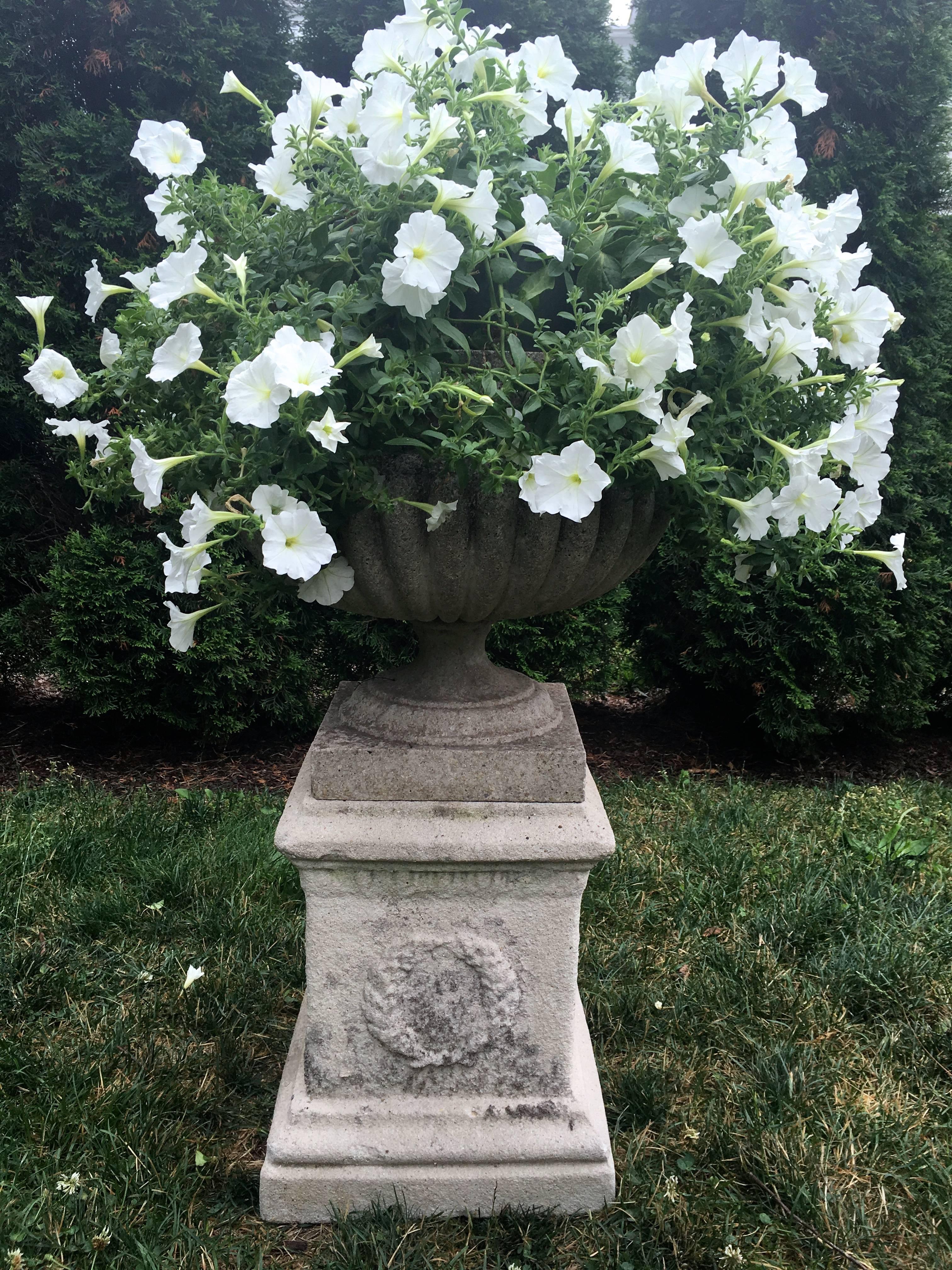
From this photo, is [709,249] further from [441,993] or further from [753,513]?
[441,993]

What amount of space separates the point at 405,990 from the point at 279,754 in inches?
111

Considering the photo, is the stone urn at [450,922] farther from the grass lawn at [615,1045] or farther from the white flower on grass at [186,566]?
the white flower on grass at [186,566]

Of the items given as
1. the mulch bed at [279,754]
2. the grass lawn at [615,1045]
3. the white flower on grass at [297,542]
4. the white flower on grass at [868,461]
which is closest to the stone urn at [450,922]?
the grass lawn at [615,1045]

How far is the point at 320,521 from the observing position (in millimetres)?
1570

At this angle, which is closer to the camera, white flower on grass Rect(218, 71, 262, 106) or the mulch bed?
white flower on grass Rect(218, 71, 262, 106)

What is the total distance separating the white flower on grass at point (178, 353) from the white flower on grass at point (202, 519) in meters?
0.20

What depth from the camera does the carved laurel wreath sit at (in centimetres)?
187

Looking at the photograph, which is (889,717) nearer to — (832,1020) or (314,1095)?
(832,1020)

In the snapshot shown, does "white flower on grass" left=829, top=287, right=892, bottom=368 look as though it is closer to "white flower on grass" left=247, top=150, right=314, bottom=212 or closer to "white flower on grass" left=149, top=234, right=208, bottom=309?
"white flower on grass" left=247, top=150, right=314, bottom=212

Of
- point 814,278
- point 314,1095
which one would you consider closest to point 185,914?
point 314,1095

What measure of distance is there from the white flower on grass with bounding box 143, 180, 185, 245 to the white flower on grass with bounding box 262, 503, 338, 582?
0.63 m

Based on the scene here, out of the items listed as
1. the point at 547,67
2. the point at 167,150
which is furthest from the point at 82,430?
the point at 547,67

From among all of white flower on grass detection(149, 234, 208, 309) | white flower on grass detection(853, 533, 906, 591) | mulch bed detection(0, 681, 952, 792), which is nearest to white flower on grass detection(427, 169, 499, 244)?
white flower on grass detection(149, 234, 208, 309)

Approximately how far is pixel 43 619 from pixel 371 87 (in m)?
3.31
